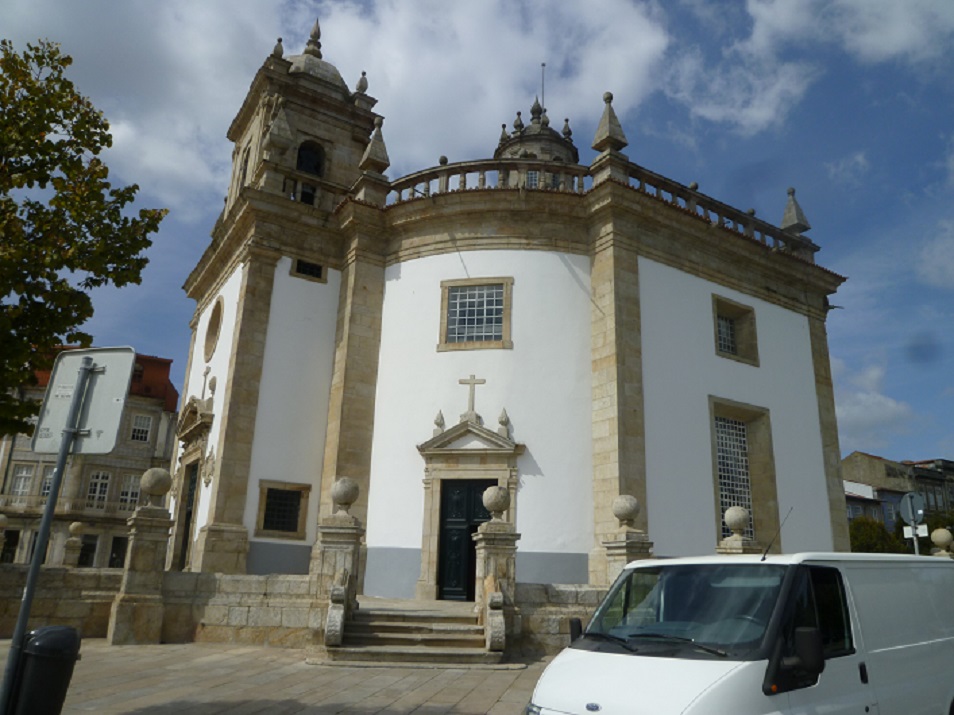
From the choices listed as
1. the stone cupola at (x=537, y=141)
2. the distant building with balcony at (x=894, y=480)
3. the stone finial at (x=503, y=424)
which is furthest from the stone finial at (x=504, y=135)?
the distant building with balcony at (x=894, y=480)

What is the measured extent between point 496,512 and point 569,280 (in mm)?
5996

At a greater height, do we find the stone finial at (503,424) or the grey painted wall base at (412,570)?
the stone finial at (503,424)

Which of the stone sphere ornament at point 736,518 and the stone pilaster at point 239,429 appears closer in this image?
the stone sphere ornament at point 736,518

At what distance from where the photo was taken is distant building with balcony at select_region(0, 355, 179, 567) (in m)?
35.6

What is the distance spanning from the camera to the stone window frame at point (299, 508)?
14.4m

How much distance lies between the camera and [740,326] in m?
17.2

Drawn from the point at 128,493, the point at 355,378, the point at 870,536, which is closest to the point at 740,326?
the point at 355,378

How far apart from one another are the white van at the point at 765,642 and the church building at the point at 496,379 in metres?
8.11

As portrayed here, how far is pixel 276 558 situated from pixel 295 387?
3506 mm

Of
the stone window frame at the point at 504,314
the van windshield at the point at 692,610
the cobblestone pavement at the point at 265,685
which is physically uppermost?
the stone window frame at the point at 504,314

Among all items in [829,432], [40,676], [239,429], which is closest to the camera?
[40,676]

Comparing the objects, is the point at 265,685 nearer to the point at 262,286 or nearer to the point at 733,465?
the point at 262,286

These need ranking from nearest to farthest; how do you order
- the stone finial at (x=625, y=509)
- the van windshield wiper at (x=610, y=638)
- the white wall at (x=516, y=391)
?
the van windshield wiper at (x=610, y=638) → the stone finial at (x=625, y=509) → the white wall at (x=516, y=391)

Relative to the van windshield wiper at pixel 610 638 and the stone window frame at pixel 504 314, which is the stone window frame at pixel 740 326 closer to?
the stone window frame at pixel 504 314
